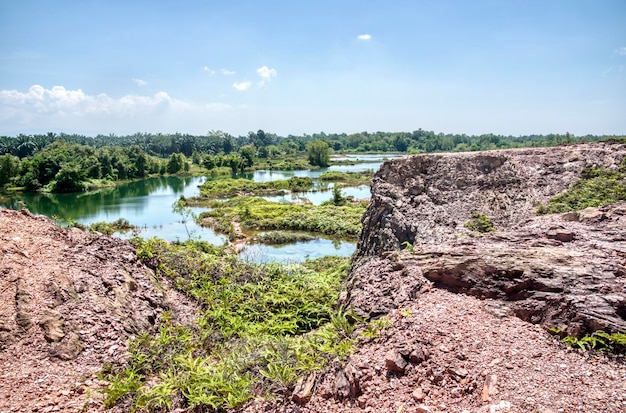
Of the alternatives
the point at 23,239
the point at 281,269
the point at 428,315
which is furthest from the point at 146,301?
the point at 428,315

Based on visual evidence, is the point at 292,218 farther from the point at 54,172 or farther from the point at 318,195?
the point at 54,172

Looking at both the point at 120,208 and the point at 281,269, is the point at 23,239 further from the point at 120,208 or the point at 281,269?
the point at 120,208

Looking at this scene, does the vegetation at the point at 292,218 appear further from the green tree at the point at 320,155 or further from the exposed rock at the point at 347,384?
the green tree at the point at 320,155

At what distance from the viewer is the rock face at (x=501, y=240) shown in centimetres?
562

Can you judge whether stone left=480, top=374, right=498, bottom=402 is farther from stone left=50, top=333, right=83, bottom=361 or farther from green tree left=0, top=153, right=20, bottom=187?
green tree left=0, top=153, right=20, bottom=187

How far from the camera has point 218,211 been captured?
128 ft

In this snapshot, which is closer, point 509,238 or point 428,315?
point 428,315

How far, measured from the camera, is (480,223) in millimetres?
9750

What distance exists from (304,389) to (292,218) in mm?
28528

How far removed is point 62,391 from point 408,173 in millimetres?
9501

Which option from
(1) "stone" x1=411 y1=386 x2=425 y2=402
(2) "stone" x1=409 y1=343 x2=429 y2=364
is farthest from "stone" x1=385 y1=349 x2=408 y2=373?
(1) "stone" x1=411 y1=386 x2=425 y2=402

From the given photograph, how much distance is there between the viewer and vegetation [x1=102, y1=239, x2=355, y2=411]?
5.77 m

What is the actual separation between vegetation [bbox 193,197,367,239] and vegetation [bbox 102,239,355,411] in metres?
17.1

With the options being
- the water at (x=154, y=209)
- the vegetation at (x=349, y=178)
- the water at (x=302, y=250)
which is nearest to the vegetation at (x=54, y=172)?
the water at (x=154, y=209)
